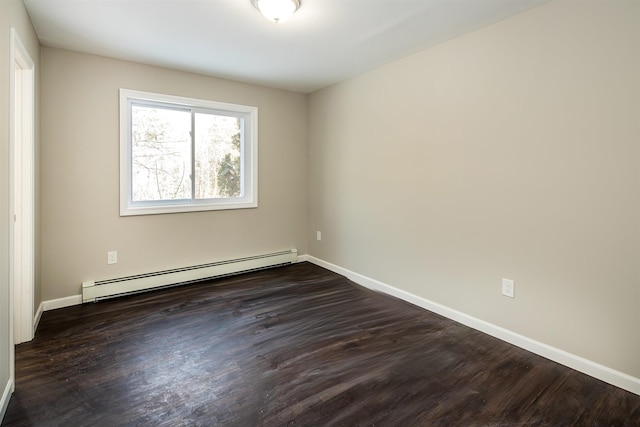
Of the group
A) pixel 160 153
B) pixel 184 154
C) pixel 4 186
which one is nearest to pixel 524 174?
pixel 4 186

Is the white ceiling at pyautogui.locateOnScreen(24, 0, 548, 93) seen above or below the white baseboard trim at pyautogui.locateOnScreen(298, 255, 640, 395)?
above

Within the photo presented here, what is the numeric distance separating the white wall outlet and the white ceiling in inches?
75.0

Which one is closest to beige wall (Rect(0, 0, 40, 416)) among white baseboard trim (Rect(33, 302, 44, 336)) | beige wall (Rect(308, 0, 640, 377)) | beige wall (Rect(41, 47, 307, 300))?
white baseboard trim (Rect(33, 302, 44, 336))

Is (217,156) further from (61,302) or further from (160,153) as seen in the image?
(61,302)

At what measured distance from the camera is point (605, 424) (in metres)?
1.65

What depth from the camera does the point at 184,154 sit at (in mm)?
3771

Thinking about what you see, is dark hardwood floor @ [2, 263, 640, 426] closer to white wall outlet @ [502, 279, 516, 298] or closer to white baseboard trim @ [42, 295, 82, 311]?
white baseboard trim @ [42, 295, 82, 311]

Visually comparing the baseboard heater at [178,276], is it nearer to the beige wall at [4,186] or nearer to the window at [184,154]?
the window at [184,154]

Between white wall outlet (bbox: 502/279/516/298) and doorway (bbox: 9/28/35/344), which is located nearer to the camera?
doorway (bbox: 9/28/35/344)

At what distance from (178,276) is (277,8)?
2841 mm

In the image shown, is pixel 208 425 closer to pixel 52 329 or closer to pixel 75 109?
pixel 52 329

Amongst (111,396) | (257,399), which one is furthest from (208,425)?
(111,396)

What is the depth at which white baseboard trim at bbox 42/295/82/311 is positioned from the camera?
2.99 meters

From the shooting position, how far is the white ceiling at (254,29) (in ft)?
7.41
